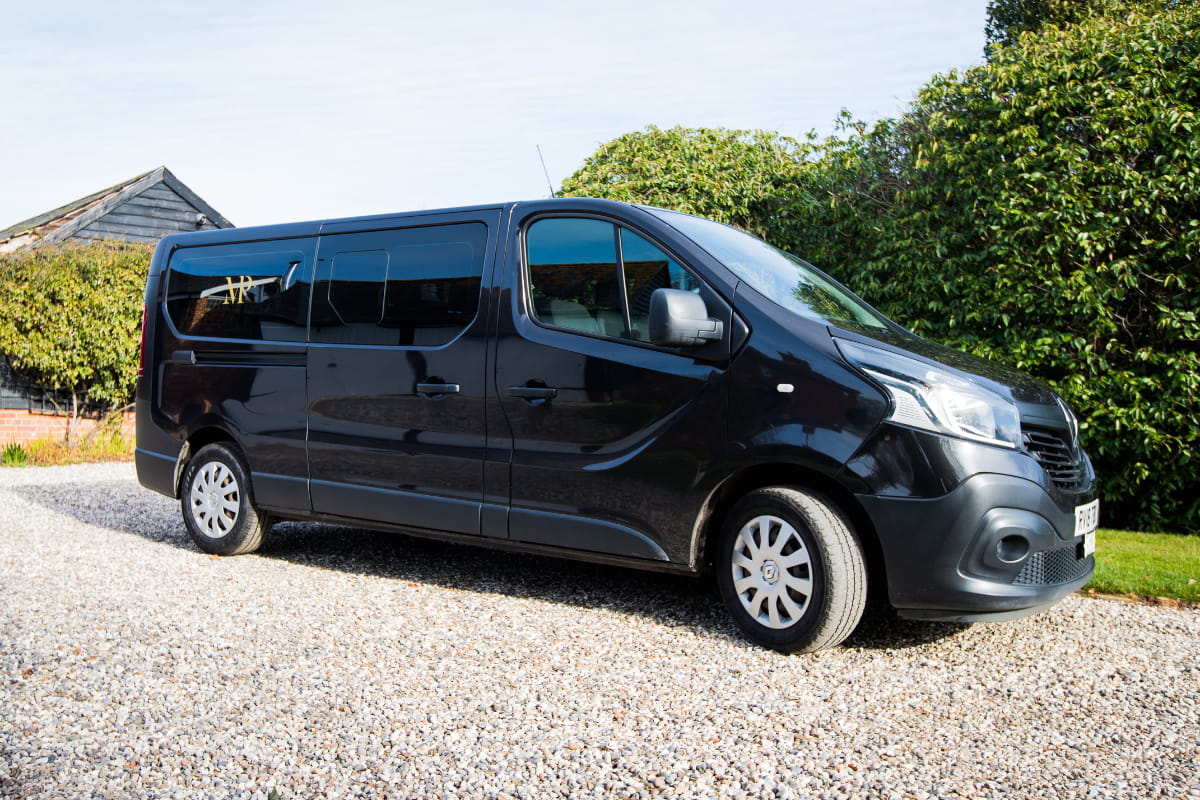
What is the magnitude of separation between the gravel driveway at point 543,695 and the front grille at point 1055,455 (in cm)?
79

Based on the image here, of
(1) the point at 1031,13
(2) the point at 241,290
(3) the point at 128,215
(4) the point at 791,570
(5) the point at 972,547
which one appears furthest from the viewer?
(1) the point at 1031,13

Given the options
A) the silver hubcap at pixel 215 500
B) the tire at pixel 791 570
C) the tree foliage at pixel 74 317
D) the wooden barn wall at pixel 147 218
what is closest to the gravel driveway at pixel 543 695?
the tire at pixel 791 570

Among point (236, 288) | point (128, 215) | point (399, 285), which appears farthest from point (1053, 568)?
point (128, 215)

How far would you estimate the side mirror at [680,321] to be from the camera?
4.30 meters

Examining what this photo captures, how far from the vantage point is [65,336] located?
13406mm

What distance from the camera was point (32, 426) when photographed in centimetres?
1399

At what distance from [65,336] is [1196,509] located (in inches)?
531

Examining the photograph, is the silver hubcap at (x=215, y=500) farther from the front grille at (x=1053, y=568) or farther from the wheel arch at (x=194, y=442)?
the front grille at (x=1053, y=568)

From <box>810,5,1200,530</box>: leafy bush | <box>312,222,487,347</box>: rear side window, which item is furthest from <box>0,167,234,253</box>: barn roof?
<box>810,5,1200,530</box>: leafy bush

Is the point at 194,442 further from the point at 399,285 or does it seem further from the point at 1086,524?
the point at 1086,524

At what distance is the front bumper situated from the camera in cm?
394

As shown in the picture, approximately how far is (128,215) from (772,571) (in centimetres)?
1823

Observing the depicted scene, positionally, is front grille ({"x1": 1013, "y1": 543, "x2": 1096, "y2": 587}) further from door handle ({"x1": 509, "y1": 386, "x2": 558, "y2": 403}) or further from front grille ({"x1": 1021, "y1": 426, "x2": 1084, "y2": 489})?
door handle ({"x1": 509, "y1": 386, "x2": 558, "y2": 403})

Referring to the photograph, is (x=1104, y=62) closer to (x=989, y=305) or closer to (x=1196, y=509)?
(x=989, y=305)
